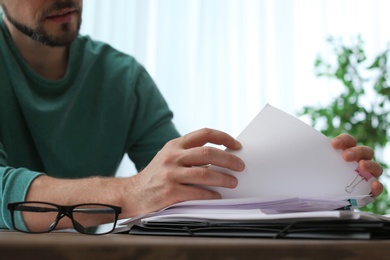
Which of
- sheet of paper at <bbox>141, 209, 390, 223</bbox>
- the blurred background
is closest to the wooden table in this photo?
sheet of paper at <bbox>141, 209, 390, 223</bbox>

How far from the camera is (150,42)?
296 cm

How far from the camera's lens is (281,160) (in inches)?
27.6

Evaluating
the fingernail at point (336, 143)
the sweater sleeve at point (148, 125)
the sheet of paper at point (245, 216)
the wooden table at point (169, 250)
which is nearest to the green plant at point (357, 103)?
the sweater sleeve at point (148, 125)

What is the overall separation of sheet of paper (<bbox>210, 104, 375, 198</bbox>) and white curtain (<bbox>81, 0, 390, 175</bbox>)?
2.21m

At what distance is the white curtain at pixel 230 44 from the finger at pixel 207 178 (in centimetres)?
221

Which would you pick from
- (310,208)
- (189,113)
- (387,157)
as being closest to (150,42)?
(189,113)

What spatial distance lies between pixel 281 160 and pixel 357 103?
7.11ft

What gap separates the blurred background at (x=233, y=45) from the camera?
294 cm

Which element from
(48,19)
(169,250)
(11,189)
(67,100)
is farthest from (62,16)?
(169,250)

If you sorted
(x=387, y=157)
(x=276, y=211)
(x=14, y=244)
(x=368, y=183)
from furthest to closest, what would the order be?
(x=387, y=157)
(x=368, y=183)
(x=276, y=211)
(x=14, y=244)

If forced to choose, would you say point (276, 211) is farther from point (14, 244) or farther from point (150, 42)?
point (150, 42)

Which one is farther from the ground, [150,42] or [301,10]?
[301,10]

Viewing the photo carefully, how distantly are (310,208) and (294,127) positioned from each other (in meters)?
0.11

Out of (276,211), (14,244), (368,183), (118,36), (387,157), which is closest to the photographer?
(14,244)
